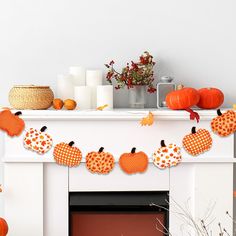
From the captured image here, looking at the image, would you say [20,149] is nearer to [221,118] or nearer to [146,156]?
[146,156]

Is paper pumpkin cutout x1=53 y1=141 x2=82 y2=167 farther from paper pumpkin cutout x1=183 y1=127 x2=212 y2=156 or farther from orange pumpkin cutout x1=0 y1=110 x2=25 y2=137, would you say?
paper pumpkin cutout x1=183 y1=127 x2=212 y2=156

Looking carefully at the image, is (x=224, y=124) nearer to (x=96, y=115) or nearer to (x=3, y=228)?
(x=96, y=115)

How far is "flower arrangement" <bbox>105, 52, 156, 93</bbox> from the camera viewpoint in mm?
3049

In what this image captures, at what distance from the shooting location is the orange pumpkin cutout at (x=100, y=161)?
9.49 ft

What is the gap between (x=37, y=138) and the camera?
2.88 m

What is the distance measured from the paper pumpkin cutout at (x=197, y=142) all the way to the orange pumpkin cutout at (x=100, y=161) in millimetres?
359

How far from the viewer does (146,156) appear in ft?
9.54

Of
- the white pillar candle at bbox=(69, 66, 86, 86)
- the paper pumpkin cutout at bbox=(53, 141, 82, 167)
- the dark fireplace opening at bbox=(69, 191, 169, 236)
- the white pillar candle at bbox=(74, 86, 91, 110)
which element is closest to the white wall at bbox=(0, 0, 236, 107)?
the white pillar candle at bbox=(69, 66, 86, 86)

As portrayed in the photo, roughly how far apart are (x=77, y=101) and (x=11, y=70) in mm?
416

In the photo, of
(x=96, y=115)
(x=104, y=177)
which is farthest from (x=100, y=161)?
(x=96, y=115)

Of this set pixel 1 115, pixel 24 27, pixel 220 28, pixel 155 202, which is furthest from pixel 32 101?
pixel 220 28

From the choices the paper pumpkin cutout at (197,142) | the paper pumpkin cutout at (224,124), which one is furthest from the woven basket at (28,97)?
the paper pumpkin cutout at (224,124)

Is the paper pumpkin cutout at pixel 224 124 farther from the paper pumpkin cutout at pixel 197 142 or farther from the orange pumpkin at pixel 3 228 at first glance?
the orange pumpkin at pixel 3 228

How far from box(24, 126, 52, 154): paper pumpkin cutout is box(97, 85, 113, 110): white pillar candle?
0.31m
